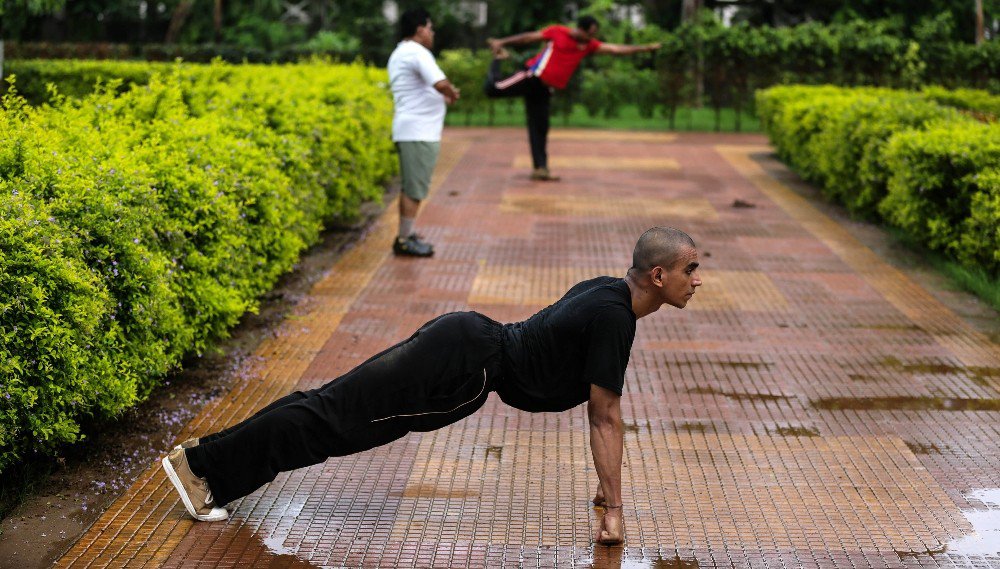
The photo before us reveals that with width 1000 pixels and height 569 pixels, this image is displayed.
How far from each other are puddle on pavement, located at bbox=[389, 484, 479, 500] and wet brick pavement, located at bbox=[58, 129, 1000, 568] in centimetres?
1

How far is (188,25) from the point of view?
36.3 m

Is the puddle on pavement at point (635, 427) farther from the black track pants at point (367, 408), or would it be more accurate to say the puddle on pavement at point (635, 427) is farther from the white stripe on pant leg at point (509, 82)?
the white stripe on pant leg at point (509, 82)

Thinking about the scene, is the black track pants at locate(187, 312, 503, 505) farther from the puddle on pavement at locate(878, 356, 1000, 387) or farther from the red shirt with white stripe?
the red shirt with white stripe

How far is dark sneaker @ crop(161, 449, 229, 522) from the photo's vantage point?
15.7 feet

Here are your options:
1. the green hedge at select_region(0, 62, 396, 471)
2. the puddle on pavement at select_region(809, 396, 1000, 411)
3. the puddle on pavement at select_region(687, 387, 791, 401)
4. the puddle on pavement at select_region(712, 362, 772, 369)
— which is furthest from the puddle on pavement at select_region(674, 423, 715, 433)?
the green hedge at select_region(0, 62, 396, 471)

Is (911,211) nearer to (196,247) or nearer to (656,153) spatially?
(196,247)

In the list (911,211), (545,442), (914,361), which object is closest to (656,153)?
(911,211)

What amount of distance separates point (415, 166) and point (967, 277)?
4386 mm

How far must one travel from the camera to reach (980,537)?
15.9ft

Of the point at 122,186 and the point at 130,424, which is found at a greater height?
the point at 122,186

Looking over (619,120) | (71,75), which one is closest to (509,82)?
(71,75)

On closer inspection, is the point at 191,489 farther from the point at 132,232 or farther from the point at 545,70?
the point at 545,70

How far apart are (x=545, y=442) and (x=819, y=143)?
29.6 feet

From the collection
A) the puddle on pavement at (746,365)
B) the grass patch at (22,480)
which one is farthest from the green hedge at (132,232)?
the puddle on pavement at (746,365)
